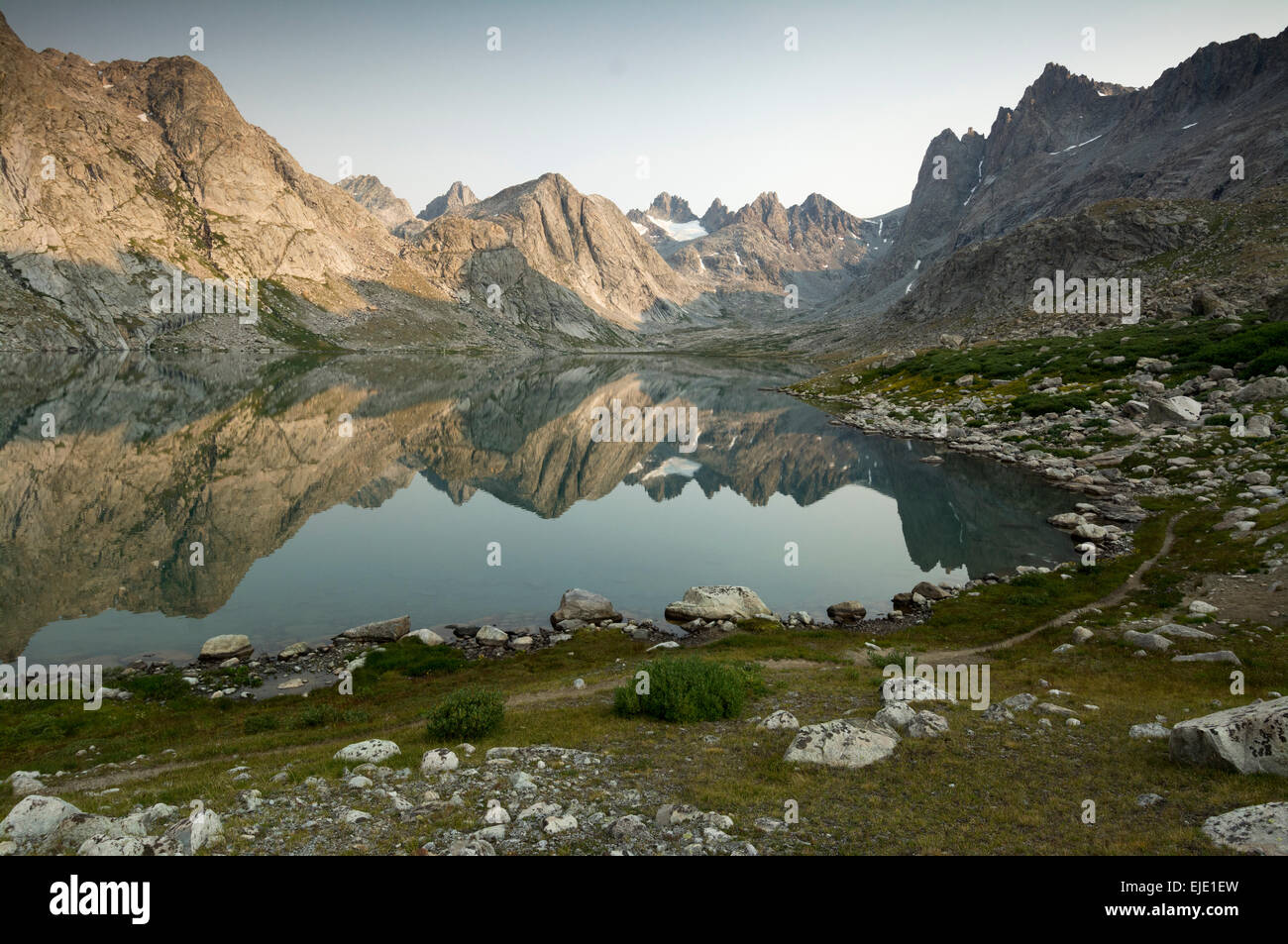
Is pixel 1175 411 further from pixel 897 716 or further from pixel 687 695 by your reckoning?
pixel 687 695

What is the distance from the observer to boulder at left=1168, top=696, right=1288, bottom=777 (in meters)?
9.98

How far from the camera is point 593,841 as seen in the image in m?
9.46

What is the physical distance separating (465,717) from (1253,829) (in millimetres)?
14734

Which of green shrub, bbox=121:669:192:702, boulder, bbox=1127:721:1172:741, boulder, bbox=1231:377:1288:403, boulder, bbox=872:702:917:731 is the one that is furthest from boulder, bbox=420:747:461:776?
boulder, bbox=1231:377:1288:403

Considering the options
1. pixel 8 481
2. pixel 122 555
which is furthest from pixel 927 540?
pixel 8 481

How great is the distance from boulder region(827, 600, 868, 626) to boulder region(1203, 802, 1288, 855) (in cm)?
2147

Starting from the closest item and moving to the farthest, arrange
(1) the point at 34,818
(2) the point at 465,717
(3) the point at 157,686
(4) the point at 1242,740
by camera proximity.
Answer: (1) the point at 34,818 → (4) the point at 1242,740 → (2) the point at 465,717 → (3) the point at 157,686

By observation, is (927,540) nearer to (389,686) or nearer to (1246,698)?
(1246,698)

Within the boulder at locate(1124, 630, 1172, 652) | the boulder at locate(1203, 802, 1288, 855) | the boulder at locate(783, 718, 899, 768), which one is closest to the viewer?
the boulder at locate(1203, 802, 1288, 855)

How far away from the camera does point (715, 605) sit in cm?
3045

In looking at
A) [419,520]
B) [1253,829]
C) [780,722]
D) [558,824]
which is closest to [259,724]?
[558,824]

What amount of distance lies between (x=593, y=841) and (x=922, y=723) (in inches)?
325

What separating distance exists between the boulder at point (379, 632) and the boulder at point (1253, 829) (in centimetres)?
2680

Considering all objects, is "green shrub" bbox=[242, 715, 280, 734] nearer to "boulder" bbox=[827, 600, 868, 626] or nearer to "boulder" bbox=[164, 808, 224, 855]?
"boulder" bbox=[164, 808, 224, 855]
